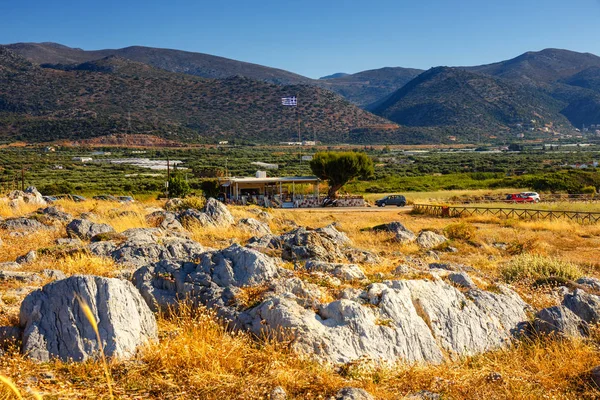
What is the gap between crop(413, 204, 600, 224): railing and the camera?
107 ft

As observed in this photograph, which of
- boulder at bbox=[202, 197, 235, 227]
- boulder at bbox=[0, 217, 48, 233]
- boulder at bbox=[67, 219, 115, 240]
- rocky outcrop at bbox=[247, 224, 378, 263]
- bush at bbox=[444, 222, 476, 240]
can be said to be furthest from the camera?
bush at bbox=[444, 222, 476, 240]

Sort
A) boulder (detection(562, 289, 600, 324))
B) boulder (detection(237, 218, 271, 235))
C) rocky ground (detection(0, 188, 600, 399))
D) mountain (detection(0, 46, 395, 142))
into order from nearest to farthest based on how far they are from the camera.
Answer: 1. rocky ground (detection(0, 188, 600, 399))
2. boulder (detection(562, 289, 600, 324))
3. boulder (detection(237, 218, 271, 235))
4. mountain (detection(0, 46, 395, 142))

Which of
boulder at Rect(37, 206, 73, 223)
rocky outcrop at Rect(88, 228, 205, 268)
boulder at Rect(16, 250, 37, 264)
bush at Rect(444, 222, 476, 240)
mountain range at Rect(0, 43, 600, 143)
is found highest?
mountain range at Rect(0, 43, 600, 143)

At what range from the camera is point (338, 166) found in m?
48.9

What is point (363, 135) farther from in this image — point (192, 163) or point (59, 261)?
point (59, 261)

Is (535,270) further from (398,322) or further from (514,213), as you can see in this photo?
(514,213)

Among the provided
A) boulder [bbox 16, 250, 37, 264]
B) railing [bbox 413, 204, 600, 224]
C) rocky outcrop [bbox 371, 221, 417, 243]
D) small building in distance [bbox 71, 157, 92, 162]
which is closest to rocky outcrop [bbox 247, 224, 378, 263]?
boulder [bbox 16, 250, 37, 264]

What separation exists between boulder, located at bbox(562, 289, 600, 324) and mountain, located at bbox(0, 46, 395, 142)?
112 meters

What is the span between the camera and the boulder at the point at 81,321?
19.8 feet

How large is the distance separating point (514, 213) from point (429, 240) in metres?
16.9

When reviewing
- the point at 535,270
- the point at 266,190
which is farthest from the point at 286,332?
the point at 266,190

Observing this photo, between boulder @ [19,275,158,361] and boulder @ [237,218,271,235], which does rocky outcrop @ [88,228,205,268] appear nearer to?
boulder @ [19,275,158,361]

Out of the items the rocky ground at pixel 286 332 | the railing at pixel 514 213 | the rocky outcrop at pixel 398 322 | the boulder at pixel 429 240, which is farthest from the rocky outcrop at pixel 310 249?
the railing at pixel 514 213

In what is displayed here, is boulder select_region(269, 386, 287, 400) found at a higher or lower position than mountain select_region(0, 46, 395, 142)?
lower
